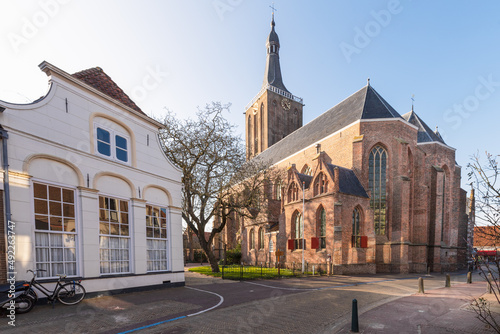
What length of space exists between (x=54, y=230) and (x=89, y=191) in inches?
68.9

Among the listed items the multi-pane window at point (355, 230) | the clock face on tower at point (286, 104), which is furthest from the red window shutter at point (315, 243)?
the clock face on tower at point (286, 104)

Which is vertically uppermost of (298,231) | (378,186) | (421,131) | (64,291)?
(421,131)

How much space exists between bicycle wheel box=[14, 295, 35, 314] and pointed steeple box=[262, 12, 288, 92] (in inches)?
1905

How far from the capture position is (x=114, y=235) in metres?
10.9

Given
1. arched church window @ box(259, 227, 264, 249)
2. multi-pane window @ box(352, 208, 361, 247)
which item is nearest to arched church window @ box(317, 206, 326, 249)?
multi-pane window @ box(352, 208, 361, 247)

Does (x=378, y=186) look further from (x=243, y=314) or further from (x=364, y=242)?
(x=243, y=314)

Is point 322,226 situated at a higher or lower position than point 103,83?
lower

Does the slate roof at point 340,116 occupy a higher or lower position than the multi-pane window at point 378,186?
higher

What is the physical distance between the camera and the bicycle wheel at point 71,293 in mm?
8478

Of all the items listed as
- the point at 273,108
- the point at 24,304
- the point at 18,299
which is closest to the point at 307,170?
the point at 273,108

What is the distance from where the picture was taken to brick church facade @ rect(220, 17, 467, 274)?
22.7 meters

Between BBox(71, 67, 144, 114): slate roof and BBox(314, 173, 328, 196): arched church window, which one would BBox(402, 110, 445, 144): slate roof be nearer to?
BBox(314, 173, 328, 196): arched church window

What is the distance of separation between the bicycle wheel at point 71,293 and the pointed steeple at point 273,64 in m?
47.1

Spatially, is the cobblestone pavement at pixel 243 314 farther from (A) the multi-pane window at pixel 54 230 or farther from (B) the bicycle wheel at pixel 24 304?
(A) the multi-pane window at pixel 54 230
